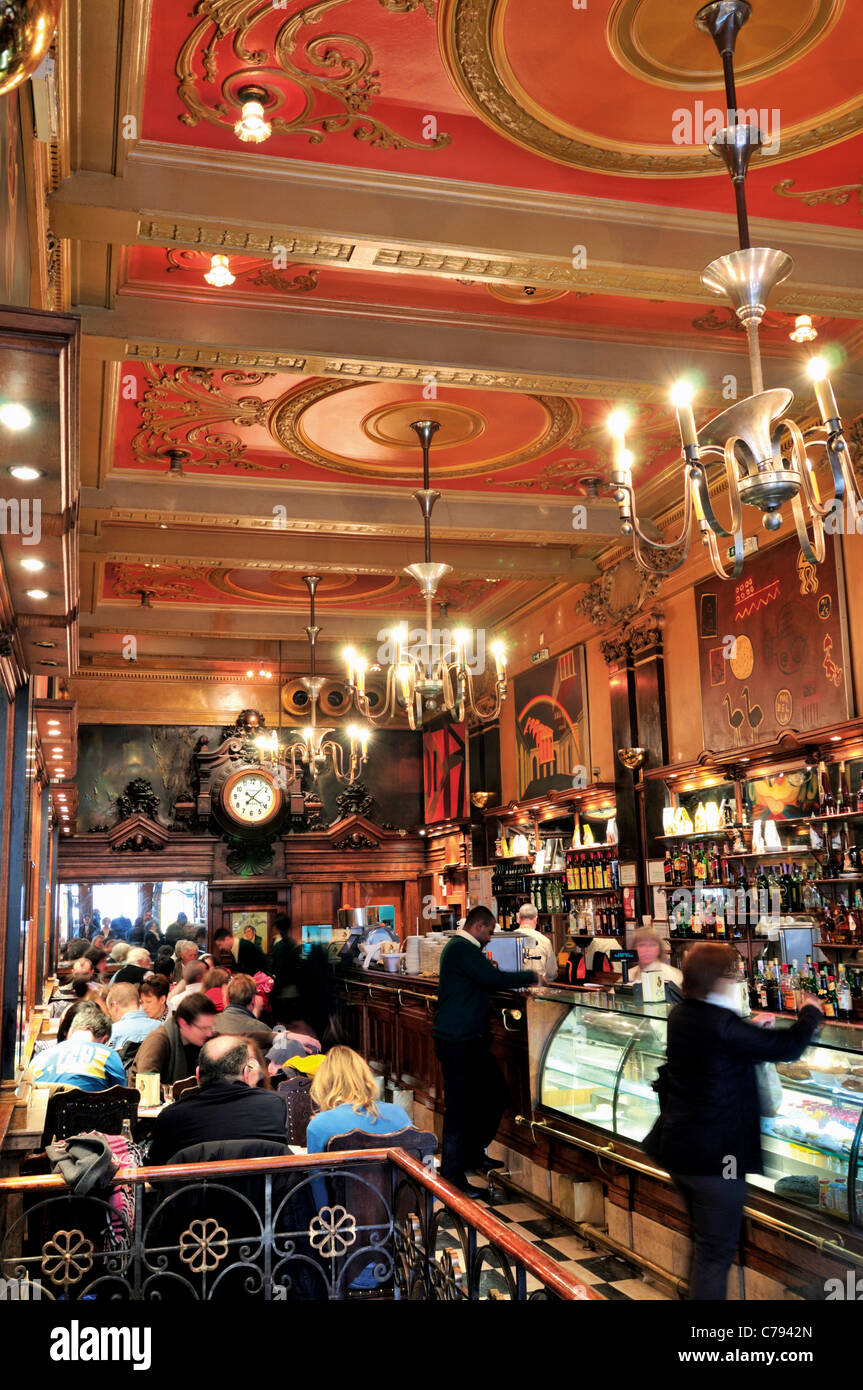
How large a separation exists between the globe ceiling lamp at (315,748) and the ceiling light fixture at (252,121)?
286 inches

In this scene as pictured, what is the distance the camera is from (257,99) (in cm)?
489

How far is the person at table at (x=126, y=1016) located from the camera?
22.0ft

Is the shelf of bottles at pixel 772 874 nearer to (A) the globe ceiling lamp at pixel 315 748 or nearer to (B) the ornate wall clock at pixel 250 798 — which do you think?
(A) the globe ceiling lamp at pixel 315 748

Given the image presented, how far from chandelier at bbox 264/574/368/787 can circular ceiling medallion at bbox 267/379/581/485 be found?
3033 mm

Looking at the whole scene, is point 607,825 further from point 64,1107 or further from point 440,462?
point 64,1107

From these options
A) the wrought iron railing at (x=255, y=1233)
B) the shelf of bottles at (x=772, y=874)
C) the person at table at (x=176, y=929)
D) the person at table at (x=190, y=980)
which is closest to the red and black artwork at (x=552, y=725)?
the shelf of bottles at (x=772, y=874)

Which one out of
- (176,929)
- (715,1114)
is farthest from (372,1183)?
(176,929)

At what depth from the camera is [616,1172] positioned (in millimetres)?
5414

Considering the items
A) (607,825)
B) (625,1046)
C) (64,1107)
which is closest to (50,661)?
(64,1107)

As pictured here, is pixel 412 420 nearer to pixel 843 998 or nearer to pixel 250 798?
pixel 843 998

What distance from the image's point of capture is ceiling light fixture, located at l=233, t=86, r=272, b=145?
4.70 m

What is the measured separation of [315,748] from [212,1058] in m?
9.20
